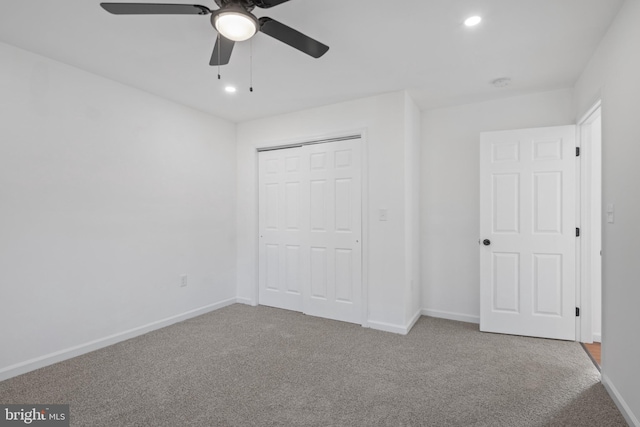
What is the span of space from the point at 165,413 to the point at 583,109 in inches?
157

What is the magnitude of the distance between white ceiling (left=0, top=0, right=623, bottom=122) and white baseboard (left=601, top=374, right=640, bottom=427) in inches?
94.5

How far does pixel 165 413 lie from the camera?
6.62 feet

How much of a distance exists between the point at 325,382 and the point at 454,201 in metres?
2.50

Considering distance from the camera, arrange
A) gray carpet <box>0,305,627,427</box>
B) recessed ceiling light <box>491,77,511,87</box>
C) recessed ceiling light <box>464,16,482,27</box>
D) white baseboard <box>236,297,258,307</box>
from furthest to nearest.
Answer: white baseboard <box>236,297,258,307</box> → recessed ceiling light <box>491,77,511,87</box> → recessed ceiling light <box>464,16,482,27</box> → gray carpet <box>0,305,627,427</box>

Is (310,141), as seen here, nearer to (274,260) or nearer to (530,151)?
(274,260)

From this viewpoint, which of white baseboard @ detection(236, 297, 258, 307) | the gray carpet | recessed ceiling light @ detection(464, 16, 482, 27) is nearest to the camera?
the gray carpet

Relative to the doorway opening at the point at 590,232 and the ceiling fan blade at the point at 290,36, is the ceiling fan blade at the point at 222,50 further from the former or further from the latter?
the doorway opening at the point at 590,232

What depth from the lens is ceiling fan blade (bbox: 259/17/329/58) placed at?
180 cm

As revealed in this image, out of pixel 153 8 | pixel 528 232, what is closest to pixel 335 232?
pixel 528 232

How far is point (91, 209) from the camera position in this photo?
2945 mm

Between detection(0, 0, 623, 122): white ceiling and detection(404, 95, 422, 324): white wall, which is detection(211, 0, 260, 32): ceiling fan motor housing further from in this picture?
detection(404, 95, 422, 324): white wall

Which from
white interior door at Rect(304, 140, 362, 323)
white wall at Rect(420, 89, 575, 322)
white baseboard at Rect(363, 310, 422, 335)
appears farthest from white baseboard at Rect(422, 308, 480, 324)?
white interior door at Rect(304, 140, 362, 323)

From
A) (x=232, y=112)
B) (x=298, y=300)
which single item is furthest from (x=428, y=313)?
(x=232, y=112)

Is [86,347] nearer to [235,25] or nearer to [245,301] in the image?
[245,301]
